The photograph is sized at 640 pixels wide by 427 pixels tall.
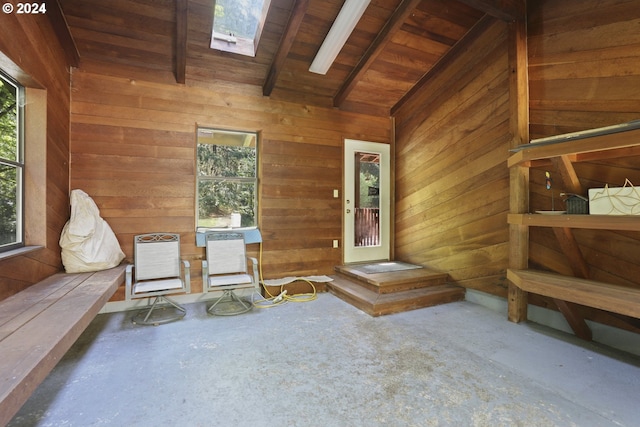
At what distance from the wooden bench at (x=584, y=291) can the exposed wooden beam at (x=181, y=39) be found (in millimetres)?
3761

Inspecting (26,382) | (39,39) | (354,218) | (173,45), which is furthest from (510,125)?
(39,39)

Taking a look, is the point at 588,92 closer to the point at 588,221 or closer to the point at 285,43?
the point at 588,221

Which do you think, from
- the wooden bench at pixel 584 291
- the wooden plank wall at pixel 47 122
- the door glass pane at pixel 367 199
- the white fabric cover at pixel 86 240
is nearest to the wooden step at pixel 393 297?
the door glass pane at pixel 367 199

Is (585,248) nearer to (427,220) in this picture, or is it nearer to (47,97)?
(427,220)

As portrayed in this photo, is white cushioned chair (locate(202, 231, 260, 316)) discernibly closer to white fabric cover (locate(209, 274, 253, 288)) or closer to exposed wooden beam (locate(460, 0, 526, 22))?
white fabric cover (locate(209, 274, 253, 288))

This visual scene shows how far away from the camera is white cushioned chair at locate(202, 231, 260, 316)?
3.17 metres

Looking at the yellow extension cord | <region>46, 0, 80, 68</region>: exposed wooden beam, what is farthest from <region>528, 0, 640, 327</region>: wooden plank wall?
<region>46, 0, 80, 68</region>: exposed wooden beam

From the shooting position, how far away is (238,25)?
3.35 metres

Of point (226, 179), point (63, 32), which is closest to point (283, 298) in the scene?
point (226, 179)

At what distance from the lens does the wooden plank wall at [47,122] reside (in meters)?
1.96

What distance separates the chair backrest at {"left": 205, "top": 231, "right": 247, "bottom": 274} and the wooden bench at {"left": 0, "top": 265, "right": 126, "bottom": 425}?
3.26 ft

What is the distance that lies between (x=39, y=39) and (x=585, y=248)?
15.7ft

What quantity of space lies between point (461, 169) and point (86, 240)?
4.03 meters

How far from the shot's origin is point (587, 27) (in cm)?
249
